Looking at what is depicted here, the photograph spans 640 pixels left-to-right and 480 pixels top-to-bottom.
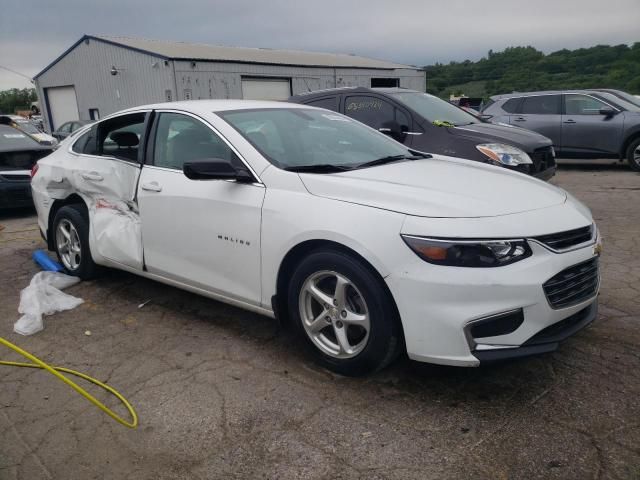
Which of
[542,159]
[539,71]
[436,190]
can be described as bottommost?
[542,159]

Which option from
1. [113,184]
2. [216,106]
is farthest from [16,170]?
[216,106]

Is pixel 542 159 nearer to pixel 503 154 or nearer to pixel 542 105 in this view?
pixel 503 154

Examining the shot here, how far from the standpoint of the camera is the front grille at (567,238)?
258cm

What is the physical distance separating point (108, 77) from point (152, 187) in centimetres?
2330

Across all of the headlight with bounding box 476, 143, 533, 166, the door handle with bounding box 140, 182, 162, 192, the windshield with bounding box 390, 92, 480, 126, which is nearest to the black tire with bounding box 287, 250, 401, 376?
the door handle with bounding box 140, 182, 162, 192

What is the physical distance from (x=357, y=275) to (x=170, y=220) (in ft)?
5.12

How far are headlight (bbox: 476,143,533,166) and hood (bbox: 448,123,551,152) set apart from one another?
11cm

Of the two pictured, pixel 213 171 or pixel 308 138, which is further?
pixel 308 138

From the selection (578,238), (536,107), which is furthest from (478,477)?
(536,107)

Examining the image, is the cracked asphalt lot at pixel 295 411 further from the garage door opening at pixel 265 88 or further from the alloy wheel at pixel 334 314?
the garage door opening at pixel 265 88

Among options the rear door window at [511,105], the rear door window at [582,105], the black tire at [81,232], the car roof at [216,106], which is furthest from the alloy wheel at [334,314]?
the rear door window at [511,105]

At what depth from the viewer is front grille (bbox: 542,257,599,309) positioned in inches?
99.8

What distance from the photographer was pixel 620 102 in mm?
10258

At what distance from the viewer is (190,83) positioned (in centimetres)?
2169
